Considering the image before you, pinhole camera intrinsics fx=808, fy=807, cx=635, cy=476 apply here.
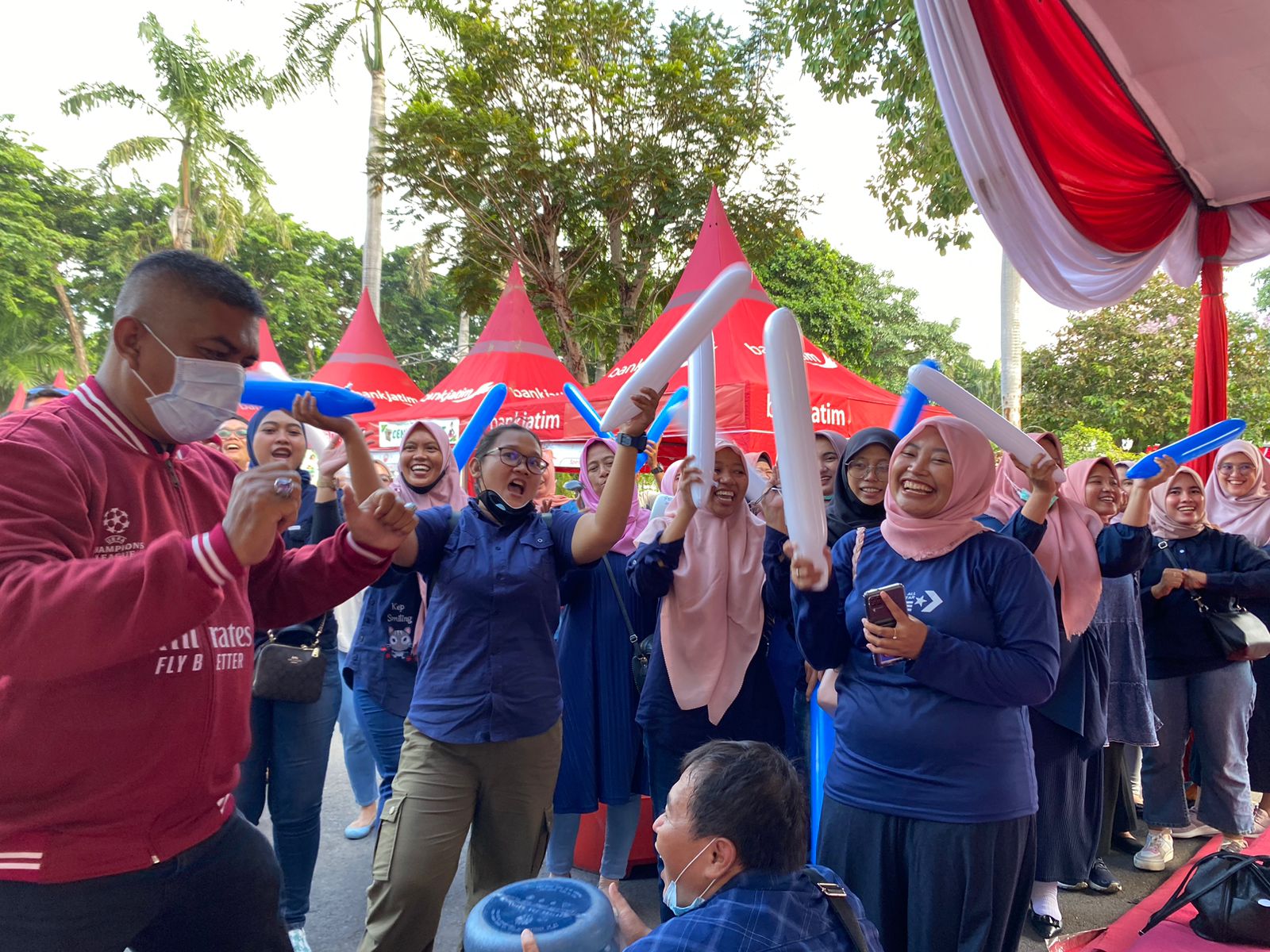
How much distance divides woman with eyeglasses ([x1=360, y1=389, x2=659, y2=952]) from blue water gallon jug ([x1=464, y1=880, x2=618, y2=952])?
641 millimetres

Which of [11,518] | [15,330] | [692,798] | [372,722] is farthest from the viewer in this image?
[15,330]

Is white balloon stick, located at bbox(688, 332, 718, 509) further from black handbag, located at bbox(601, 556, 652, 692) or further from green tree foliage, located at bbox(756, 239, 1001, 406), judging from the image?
green tree foliage, located at bbox(756, 239, 1001, 406)

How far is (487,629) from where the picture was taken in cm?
246

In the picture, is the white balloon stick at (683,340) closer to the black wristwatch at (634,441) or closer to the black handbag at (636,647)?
the black wristwatch at (634,441)

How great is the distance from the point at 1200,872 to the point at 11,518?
3.58 meters

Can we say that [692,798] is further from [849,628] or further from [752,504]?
[752,504]

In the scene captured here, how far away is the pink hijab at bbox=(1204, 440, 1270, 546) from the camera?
175 inches

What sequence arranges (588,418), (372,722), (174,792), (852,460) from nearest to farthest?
(174,792) → (852,460) → (372,722) → (588,418)

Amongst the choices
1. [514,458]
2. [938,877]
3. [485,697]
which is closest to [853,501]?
[514,458]

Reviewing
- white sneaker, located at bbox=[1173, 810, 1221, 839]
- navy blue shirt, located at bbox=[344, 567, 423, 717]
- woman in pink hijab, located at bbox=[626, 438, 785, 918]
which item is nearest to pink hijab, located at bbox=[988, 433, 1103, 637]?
woman in pink hijab, located at bbox=[626, 438, 785, 918]

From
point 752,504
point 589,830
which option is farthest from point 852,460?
point 589,830

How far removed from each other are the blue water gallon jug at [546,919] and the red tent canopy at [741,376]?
5.19 meters

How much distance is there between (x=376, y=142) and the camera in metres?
16.0

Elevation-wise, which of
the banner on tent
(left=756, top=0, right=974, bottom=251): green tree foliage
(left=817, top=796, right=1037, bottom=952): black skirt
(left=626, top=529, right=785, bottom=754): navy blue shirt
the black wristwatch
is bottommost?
(left=817, top=796, right=1037, bottom=952): black skirt
